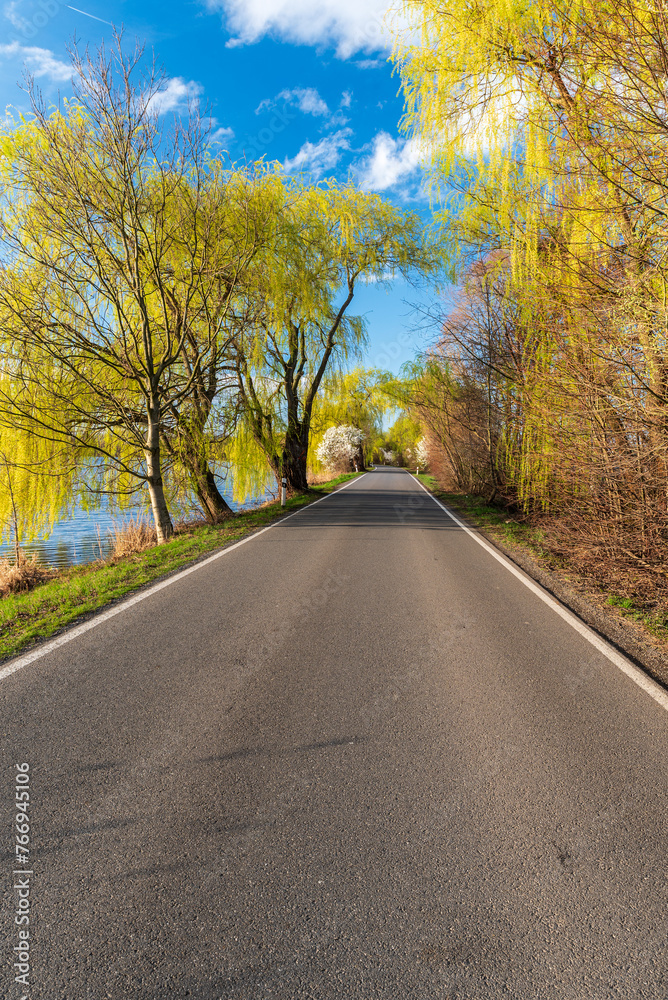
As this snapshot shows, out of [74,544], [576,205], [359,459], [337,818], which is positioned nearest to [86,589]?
[337,818]

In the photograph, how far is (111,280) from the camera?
11.8 meters

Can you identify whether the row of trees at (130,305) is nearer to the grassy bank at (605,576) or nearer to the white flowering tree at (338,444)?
the grassy bank at (605,576)

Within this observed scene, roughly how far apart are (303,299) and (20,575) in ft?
40.3

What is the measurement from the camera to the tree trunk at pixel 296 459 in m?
23.2

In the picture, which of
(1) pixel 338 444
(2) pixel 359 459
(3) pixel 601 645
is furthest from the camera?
(2) pixel 359 459

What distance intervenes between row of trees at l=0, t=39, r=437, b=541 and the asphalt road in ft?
26.9

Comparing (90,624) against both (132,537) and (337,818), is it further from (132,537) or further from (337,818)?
(132,537)

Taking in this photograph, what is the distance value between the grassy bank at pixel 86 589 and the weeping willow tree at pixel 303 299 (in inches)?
198

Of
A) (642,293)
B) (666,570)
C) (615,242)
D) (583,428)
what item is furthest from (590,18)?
(666,570)

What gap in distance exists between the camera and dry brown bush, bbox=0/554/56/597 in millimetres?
9742

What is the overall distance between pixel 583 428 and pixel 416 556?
12.1ft

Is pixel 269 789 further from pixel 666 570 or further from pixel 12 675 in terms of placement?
pixel 666 570

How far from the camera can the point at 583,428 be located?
24.0ft

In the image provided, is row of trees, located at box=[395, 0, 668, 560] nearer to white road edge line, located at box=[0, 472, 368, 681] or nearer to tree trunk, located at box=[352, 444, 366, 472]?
white road edge line, located at box=[0, 472, 368, 681]
